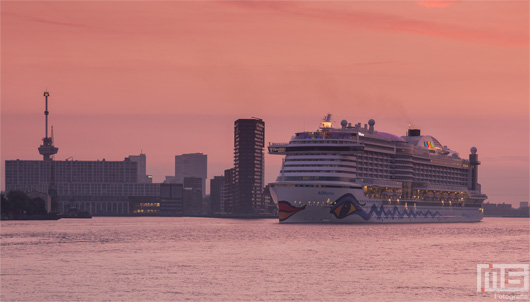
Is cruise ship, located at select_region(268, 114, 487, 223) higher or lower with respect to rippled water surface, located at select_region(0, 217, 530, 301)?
higher

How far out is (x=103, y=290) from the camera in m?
54.3

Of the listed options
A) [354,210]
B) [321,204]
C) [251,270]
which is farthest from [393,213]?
[251,270]

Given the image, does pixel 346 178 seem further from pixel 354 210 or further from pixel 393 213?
pixel 393 213

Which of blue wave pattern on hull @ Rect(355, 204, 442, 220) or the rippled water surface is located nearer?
the rippled water surface

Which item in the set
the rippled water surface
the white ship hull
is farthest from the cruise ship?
the rippled water surface

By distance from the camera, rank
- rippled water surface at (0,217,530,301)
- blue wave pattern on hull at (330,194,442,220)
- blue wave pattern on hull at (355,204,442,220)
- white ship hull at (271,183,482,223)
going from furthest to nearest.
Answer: blue wave pattern on hull at (355,204,442,220) → blue wave pattern on hull at (330,194,442,220) → white ship hull at (271,183,482,223) → rippled water surface at (0,217,530,301)

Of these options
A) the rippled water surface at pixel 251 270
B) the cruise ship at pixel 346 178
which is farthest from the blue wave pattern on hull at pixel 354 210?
the rippled water surface at pixel 251 270

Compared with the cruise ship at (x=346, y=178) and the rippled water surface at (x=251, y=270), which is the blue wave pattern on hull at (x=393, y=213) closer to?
the cruise ship at (x=346, y=178)

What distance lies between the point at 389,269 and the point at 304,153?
9058 cm

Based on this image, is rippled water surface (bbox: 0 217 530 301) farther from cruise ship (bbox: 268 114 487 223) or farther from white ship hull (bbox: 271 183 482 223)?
cruise ship (bbox: 268 114 487 223)

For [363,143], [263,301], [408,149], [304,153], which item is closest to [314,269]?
[263,301]

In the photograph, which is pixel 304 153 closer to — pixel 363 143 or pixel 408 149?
pixel 363 143

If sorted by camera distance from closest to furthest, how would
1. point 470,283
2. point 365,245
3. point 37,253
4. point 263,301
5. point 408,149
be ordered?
point 263,301 → point 470,283 → point 37,253 → point 365,245 → point 408,149

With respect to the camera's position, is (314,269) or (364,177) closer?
(314,269)
